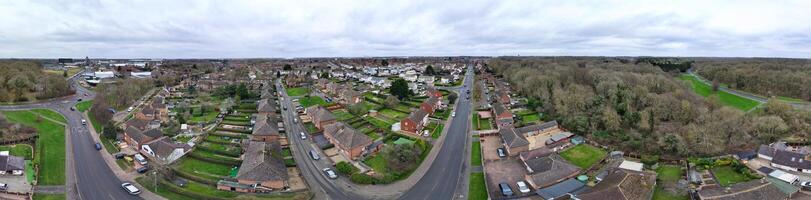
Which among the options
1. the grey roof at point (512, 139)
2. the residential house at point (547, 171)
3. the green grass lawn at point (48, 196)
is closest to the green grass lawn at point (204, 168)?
the green grass lawn at point (48, 196)

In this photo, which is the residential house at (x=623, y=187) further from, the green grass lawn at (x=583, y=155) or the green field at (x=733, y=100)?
the green field at (x=733, y=100)

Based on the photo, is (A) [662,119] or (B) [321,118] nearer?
(A) [662,119]

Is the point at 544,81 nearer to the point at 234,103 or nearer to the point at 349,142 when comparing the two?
the point at 349,142

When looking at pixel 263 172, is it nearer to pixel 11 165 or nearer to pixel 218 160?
pixel 218 160

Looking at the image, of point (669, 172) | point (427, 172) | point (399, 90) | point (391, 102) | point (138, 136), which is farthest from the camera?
point (399, 90)

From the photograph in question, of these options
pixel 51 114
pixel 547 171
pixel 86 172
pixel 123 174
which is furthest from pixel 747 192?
pixel 51 114

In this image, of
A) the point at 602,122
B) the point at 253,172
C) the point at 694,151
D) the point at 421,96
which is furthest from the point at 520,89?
the point at 253,172
